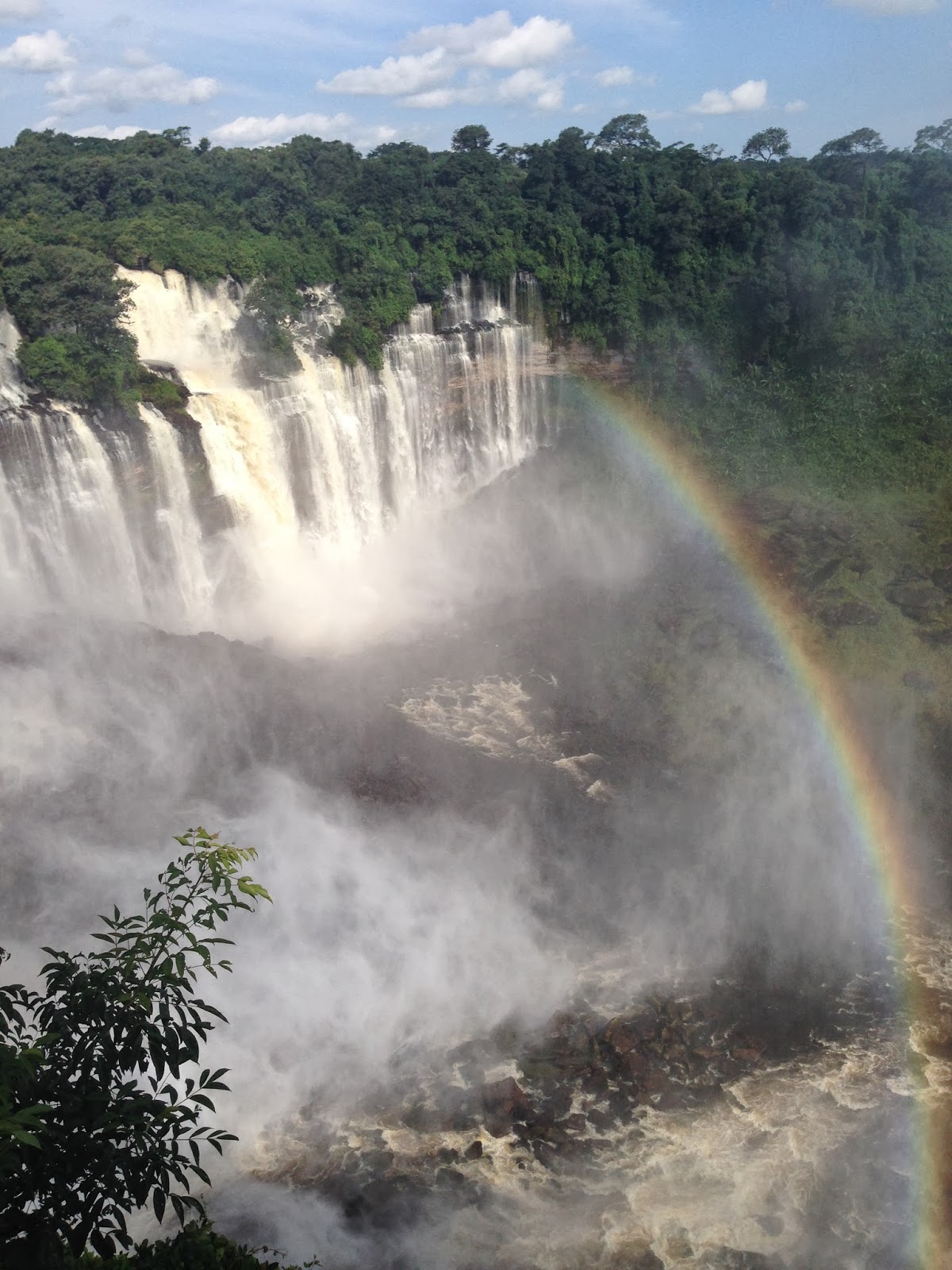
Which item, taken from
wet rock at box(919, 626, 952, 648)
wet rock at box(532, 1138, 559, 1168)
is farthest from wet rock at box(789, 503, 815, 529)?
wet rock at box(532, 1138, 559, 1168)

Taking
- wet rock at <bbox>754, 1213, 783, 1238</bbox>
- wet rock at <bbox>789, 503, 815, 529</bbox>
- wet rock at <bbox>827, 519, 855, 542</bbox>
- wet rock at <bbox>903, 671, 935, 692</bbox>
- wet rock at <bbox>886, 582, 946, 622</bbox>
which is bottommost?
wet rock at <bbox>754, 1213, 783, 1238</bbox>

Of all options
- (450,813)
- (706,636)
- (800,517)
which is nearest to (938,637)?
(706,636)

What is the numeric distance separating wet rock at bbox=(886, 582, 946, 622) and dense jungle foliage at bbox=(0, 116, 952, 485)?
6.11 meters

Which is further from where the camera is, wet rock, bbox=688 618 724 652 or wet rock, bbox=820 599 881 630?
wet rock, bbox=820 599 881 630

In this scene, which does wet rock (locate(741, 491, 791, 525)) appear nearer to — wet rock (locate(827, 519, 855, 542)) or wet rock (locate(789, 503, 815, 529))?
wet rock (locate(789, 503, 815, 529))

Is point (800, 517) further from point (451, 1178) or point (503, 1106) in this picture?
point (451, 1178)

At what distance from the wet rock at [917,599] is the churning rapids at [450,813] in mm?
3527

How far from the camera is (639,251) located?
3669 cm

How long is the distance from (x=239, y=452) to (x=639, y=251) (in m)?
18.4

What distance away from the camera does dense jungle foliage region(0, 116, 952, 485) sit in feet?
99.4

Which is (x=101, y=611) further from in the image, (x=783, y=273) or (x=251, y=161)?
(x=783, y=273)

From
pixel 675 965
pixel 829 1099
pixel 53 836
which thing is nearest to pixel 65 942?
pixel 53 836

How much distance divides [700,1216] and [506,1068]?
3.15m

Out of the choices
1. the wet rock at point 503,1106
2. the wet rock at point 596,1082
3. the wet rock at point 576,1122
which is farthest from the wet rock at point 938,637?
the wet rock at point 503,1106
